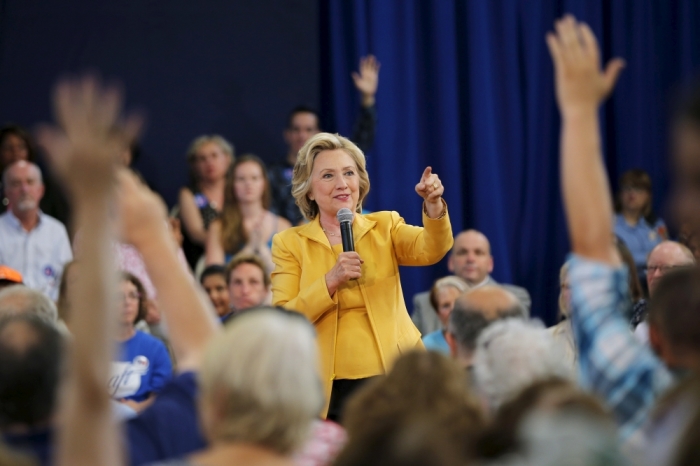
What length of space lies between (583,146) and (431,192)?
146cm

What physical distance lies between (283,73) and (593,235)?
5104mm

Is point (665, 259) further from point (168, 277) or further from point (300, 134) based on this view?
point (168, 277)

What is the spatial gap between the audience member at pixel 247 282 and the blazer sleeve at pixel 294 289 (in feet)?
4.33

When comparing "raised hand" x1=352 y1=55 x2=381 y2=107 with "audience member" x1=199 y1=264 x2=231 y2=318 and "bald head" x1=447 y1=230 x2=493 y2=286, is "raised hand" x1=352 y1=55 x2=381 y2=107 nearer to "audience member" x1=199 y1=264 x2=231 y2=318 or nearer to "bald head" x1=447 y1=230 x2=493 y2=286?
"bald head" x1=447 y1=230 x2=493 y2=286

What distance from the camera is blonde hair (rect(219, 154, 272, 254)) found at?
5.61 m

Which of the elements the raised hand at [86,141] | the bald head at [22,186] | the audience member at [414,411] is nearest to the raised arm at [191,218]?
the bald head at [22,186]

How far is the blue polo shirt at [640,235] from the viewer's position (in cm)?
614

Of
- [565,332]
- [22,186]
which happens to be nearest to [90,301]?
[565,332]

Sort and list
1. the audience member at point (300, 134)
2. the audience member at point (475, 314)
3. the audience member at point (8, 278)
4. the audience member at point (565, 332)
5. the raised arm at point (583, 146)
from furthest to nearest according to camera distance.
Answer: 1. the audience member at point (300, 134)
2. the audience member at point (8, 278)
3. the audience member at point (565, 332)
4. the audience member at point (475, 314)
5. the raised arm at point (583, 146)

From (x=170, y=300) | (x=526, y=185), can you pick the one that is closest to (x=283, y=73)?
(x=526, y=185)

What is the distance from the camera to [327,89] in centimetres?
685

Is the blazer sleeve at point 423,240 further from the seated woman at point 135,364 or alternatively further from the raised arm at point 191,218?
the raised arm at point 191,218


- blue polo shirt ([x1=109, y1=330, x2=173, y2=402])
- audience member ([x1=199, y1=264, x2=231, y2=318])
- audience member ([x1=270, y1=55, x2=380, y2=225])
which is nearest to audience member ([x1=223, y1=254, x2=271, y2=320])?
audience member ([x1=199, y1=264, x2=231, y2=318])

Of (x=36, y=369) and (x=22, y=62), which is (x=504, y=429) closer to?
(x=36, y=369)
